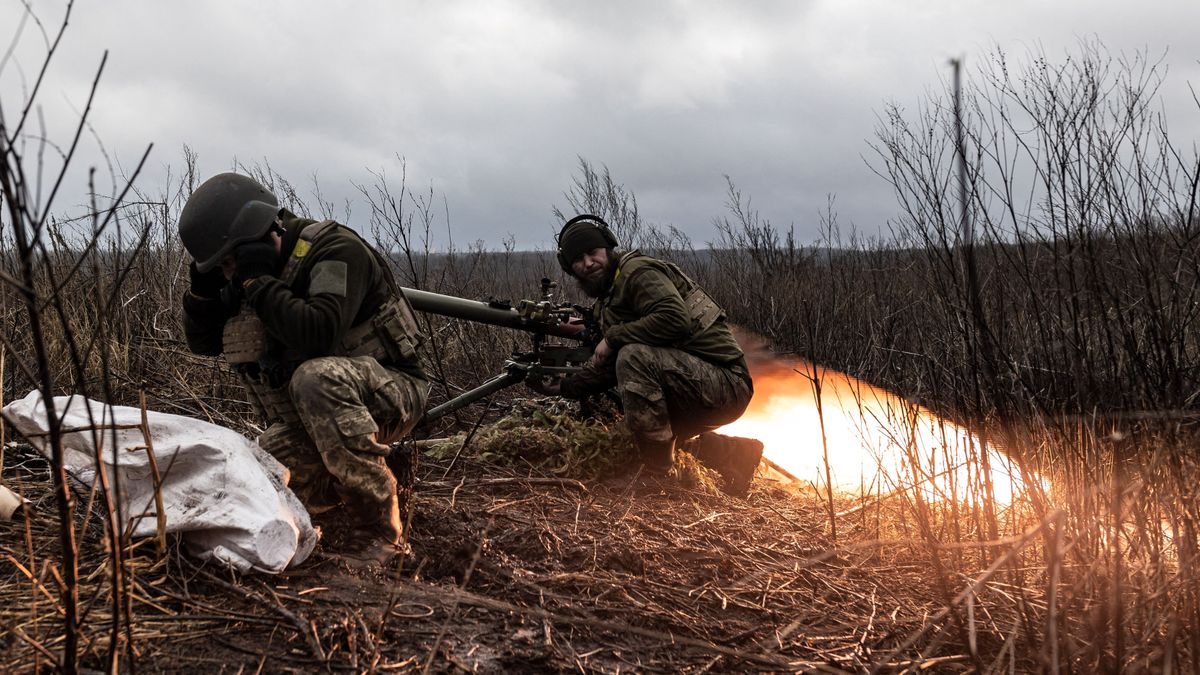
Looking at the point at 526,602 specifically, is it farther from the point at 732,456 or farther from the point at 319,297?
the point at 732,456

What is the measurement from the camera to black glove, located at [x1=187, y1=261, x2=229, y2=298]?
139 inches

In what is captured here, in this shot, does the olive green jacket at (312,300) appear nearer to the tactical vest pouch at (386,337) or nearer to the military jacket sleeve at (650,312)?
the tactical vest pouch at (386,337)

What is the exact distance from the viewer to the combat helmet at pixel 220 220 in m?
3.34

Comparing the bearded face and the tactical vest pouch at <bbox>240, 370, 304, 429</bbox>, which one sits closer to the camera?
the tactical vest pouch at <bbox>240, 370, 304, 429</bbox>

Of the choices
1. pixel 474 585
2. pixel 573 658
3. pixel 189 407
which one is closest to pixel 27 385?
pixel 189 407

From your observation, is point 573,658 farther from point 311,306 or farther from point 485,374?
point 485,374

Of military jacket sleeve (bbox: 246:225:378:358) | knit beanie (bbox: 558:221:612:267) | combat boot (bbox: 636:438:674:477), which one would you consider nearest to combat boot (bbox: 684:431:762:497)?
combat boot (bbox: 636:438:674:477)

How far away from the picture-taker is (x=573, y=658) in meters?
2.47

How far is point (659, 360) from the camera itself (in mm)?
4840

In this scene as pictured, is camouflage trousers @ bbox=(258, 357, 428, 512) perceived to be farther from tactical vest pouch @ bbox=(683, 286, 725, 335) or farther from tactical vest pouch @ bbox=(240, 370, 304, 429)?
tactical vest pouch @ bbox=(683, 286, 725, 335)

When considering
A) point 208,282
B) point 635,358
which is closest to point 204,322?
point 208,282

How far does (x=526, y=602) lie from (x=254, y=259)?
1.67 meters

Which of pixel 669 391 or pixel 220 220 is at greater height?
pixel 220 220

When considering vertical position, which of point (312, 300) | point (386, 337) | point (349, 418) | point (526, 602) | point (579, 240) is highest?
point (579, 240)
